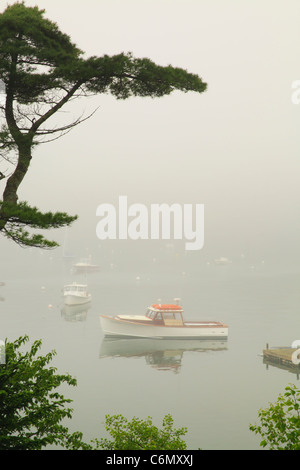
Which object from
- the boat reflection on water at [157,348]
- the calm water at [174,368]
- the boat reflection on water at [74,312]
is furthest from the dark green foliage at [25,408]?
the boat reflection on water at [74,312]

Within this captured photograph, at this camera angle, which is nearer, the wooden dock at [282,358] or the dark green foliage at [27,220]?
the dark green foliage at [27,220]

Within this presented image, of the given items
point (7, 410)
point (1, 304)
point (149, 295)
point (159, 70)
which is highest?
point (149, 295)

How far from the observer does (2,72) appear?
8.73 metres

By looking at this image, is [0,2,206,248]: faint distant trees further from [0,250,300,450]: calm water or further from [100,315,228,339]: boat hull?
[100,315,228,339]: boat hull

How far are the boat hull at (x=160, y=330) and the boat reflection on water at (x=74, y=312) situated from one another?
17861 millimetres

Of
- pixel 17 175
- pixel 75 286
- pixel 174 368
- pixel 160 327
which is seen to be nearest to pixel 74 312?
pixel 75 286

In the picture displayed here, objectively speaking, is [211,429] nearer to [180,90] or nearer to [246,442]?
[246,442]

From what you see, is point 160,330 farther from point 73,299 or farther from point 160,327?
point 73,299

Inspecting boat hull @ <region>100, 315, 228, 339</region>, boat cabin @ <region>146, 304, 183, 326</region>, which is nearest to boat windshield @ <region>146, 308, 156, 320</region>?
boat cabin @ <region>146, 304, 183, 326</region>

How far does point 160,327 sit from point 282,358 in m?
16.7

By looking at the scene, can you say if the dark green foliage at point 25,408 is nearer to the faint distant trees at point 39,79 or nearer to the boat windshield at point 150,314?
the faint distant trees at point 39,79

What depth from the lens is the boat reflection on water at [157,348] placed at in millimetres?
48000

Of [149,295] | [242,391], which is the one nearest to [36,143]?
[242,391]

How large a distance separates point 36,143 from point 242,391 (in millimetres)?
31728
